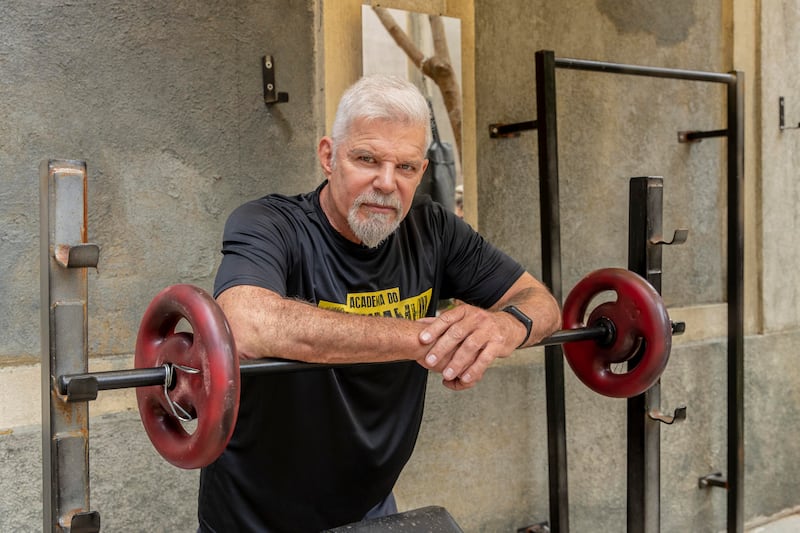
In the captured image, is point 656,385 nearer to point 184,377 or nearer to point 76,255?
point 184,377

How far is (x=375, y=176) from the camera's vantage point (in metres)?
1.89

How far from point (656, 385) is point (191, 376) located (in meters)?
1.30

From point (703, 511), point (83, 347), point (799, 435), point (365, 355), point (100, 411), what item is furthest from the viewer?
point (799, 435)

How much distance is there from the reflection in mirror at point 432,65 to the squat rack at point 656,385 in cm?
24

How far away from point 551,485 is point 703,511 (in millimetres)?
1335

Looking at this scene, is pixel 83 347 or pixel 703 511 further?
pixel 703 511

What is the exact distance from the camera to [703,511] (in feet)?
12.5

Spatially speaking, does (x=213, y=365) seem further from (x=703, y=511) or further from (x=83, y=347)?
(x=703, y=511)

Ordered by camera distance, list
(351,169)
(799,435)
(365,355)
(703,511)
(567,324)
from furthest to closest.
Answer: (799,435) < (703,511) < (567,324) < (351,169) < (365,355)

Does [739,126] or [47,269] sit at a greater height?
[739,126]

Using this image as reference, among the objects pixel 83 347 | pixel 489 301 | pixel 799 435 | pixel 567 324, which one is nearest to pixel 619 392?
pixel 567 324

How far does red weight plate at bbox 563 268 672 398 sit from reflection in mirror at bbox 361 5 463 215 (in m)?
0.93

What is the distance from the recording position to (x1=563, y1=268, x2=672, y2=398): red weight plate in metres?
1.90

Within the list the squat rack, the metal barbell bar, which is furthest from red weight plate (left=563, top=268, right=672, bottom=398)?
the metal barbell bar
